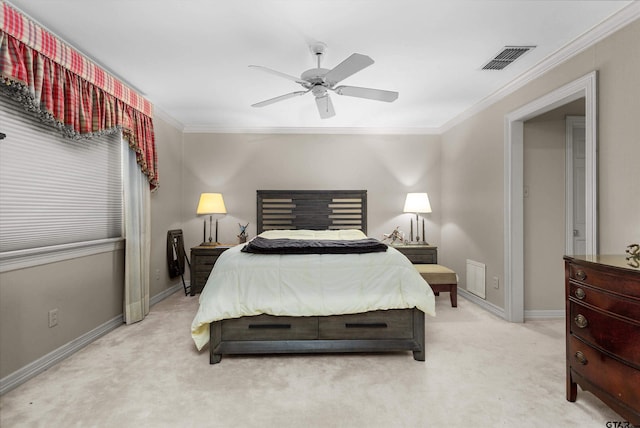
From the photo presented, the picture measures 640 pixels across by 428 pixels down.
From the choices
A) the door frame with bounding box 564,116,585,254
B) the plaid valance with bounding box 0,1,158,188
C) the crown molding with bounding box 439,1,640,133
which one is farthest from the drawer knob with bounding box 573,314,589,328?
the plaid valance with bounding box 0,1,158,188

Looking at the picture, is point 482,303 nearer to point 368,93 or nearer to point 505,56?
point 505,56

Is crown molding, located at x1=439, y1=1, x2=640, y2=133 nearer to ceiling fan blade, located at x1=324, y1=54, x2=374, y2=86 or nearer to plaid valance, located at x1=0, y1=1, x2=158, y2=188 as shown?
ceiling fan blade, located at x1=324, y1=54, x2=374, y2=86

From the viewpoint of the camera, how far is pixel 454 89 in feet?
11.9

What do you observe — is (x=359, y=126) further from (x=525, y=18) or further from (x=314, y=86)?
(x=525, y=18)

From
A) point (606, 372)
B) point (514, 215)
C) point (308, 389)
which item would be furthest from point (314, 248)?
point (514, 215)

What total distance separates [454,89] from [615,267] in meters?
2.62

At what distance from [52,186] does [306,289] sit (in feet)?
7.32

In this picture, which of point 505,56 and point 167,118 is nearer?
point 505,56

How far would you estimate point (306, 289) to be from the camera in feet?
8.30

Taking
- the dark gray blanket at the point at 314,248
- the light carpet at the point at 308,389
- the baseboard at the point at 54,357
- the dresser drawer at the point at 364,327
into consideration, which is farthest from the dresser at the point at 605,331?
the baseboard at the point at 54,357

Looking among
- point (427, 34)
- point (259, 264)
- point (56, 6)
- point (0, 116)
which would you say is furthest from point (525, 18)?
point (0, 116)

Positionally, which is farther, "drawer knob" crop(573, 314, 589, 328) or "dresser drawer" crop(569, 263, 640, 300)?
"drawer knob" crop(573, 314, 589, 328)

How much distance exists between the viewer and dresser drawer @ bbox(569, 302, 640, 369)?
1543mm

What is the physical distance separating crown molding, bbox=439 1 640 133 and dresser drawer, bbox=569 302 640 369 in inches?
A: 76.0
